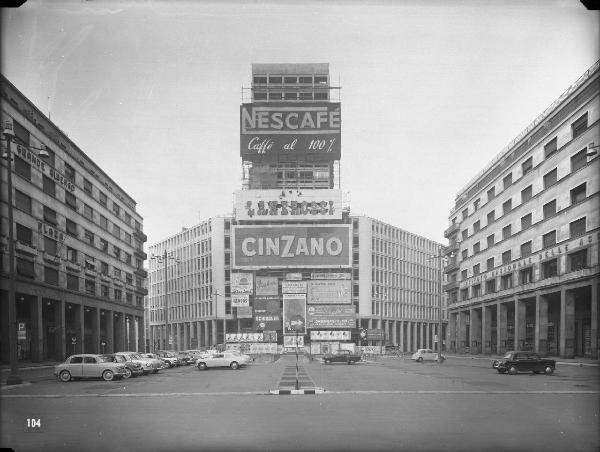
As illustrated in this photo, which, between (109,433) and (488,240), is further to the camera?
(488,240)

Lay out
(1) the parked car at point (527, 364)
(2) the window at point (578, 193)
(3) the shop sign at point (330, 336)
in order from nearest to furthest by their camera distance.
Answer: (1) the parked car at point (527, 364), (2) the window at point (578, 193), (3) the shop sign at point (330, 336)

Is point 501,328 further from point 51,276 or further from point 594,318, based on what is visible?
point 51,276

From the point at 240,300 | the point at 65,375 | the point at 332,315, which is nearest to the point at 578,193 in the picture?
the point at 65,375

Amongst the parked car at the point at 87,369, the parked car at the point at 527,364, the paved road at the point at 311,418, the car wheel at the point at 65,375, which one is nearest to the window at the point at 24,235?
the parked car at the point at 87,369

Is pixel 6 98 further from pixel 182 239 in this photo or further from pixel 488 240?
pixel 182 239

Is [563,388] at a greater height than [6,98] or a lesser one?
lesser

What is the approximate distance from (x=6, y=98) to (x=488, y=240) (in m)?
55.5

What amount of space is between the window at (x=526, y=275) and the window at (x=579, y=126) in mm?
16044

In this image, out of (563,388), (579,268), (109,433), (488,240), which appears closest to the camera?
(109,433)

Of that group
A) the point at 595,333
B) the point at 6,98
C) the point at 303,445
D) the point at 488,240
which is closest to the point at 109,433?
the point at 303,445

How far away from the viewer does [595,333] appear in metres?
45.1

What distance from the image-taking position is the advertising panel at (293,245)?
247 ft

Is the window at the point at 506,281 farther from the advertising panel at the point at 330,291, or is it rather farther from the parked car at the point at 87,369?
the parked car at the point at 87,369

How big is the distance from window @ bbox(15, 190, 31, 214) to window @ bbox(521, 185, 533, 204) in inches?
1871
